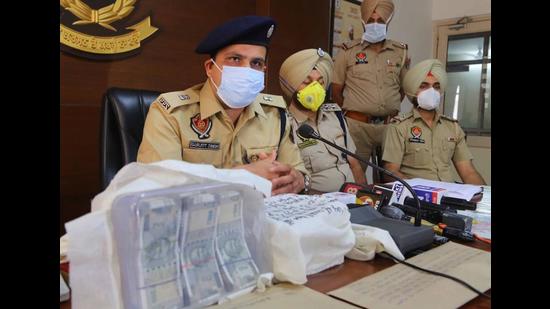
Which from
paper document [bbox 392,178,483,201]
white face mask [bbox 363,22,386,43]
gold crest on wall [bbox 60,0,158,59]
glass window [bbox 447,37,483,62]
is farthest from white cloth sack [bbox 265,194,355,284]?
glass window [bbox 447,37,483,62]

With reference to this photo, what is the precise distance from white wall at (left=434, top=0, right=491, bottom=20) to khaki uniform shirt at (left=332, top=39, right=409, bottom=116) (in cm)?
170

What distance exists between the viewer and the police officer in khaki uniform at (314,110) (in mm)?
2045

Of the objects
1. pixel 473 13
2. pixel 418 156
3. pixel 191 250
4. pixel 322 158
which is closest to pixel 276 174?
pixel 322 158

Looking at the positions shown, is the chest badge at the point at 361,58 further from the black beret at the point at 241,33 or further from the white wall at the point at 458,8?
the white wall at the point at 458,8

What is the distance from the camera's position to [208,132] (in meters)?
1.59

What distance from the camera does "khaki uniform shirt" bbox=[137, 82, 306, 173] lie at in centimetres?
146

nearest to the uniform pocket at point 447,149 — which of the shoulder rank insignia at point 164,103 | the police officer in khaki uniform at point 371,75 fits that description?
the police officer in khaki uniform at point 371,75

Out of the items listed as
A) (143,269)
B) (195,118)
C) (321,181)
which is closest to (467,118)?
(321,181)

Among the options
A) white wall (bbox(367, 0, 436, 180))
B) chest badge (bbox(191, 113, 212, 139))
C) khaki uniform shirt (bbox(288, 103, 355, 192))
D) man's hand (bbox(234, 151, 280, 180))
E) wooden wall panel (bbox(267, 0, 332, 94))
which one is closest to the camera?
man's hand (bbox(234, 151, 280, 180))

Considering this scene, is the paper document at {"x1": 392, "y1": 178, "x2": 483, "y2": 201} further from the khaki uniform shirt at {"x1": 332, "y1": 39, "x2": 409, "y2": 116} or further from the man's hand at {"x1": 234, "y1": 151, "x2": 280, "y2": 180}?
the khaki uniform shirt at {"x1": 332, "y1": 39, "x2": 409, "y2": 116}

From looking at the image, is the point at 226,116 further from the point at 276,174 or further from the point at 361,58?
the point at 361,58

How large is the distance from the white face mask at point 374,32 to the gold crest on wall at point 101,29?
1.57 metres

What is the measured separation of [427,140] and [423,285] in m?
1.88

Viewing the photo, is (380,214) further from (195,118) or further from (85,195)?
(85,195)
